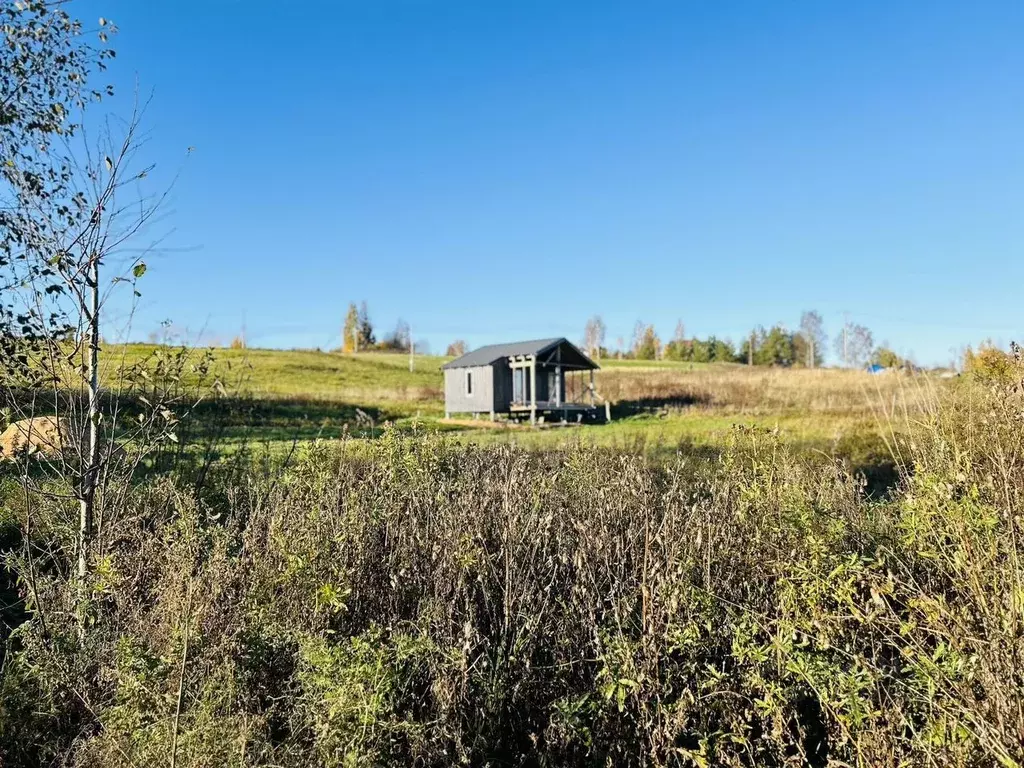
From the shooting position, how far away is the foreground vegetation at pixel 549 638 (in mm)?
2383

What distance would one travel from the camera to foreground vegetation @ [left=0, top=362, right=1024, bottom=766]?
93.8 inches

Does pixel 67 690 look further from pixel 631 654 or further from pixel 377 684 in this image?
pixel 631 654

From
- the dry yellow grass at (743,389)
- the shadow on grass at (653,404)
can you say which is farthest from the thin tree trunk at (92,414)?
the shadow on grass at (653,404)

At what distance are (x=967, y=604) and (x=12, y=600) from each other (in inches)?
225

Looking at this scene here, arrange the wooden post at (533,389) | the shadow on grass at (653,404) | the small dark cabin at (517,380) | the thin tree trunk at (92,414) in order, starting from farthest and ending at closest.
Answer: the shadow on grass at (653,404)
the small dark cabin at (517,380)
the wooden post at (533,389)
the thin tree trunk at (92,414)

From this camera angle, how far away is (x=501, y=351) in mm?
30875

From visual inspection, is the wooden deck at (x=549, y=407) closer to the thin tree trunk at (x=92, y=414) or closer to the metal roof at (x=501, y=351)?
the metal roof at (x=501, y=351)

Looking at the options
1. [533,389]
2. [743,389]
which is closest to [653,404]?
[743,389]

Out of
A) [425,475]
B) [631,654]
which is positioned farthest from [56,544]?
[631,654]

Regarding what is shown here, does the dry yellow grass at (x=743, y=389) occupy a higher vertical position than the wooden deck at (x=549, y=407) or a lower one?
higher

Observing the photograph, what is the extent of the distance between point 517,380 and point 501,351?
163cm

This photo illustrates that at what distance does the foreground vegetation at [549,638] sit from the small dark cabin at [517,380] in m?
24.0

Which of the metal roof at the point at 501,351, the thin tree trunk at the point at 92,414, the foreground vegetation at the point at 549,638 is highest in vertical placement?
the metal roof at the point at 501,351

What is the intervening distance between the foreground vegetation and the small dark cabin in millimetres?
23976
